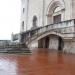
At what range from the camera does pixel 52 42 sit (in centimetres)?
2111

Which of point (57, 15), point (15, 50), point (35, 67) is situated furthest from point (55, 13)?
point (35, 67)

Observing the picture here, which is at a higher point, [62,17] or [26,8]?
[26,8]

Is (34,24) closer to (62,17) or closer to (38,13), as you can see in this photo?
(38,13)

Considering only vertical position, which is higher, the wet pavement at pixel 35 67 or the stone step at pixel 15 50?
the stone step at pixel 15 50

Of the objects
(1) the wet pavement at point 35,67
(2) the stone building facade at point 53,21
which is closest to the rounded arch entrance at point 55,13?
(2) the stone building facade at point 53,21

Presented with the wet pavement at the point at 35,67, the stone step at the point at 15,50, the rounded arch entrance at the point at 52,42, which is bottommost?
the wet pavement at the point at 35,67

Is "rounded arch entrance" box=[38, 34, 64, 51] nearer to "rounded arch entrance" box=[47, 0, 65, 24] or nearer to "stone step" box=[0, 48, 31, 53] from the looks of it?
"rounded arch entrance" box=[47, 0, 65, 24]

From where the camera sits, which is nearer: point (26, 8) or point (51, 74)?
point (51, 74)

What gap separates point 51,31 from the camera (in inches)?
701

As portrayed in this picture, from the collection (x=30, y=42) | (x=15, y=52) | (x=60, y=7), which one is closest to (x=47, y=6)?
(x=60, y=7)

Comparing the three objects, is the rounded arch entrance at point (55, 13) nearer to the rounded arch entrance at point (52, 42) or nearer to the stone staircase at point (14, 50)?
the rounded arch entrance at point (52, 42)

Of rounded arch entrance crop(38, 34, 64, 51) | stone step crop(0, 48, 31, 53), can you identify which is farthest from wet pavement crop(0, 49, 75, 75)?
rounded arch entrance crop(38, 34, 64, 51)

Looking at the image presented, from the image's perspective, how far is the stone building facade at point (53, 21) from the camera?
15445 mm

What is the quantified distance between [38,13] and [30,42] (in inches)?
227
